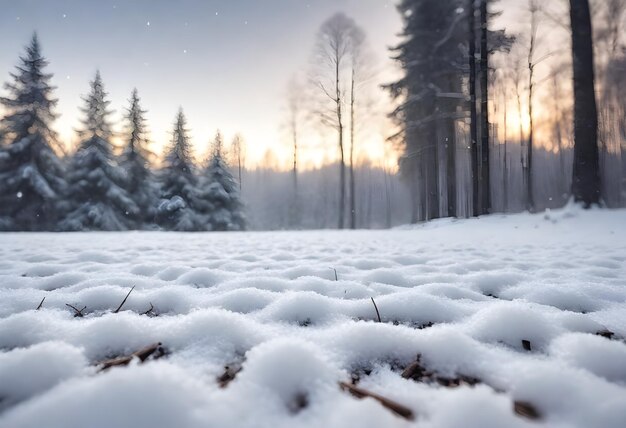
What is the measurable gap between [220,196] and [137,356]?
17.5m

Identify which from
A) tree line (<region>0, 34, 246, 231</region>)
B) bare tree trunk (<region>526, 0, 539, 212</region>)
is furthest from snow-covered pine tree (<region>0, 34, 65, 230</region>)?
bare tree trunk (<region>526, 0, 539, 212</region>)

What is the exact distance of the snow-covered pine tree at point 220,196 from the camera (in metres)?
17.3

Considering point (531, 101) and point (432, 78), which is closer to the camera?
point (432, 78)

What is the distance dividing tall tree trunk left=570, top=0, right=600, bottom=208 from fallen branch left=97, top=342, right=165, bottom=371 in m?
7.43

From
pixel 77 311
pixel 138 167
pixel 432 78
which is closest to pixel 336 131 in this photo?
pixel 432 78

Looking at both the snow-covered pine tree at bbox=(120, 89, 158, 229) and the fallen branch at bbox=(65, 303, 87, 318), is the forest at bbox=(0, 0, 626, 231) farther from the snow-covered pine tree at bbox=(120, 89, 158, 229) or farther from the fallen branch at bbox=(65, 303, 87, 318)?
the fallen branch at bbox=(65, 303, 87, 318)

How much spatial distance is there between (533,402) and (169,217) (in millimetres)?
17733

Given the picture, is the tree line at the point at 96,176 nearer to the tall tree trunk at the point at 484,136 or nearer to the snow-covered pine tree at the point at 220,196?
the snow-covered pine tree at the point at 220,196

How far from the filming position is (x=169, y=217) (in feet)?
54.2

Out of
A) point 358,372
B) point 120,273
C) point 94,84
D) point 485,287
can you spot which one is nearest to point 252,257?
point 120,273

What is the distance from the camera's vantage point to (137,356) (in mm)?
819

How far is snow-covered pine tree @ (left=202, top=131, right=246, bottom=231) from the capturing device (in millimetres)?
17344

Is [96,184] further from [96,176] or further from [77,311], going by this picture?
[77,311]

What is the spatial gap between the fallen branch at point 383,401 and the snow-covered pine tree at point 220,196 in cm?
1711
